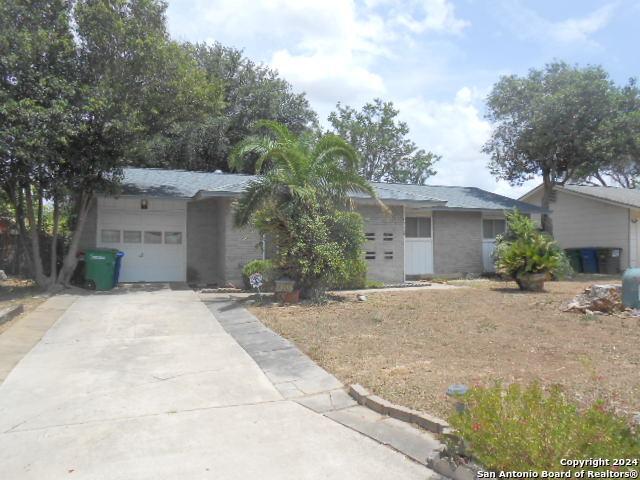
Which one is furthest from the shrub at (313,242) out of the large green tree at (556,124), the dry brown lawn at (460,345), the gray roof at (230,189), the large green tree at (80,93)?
the large green tree at (556,124)

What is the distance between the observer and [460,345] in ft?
23.9

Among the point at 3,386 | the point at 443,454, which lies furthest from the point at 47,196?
the point at 443,454

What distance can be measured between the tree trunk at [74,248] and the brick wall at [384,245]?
7.98 metres

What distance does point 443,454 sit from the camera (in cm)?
368

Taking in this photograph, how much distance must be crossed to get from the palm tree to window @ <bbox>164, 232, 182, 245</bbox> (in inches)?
206

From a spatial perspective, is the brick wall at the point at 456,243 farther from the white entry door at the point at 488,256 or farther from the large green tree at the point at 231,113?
the large green tree at the point at 231,113

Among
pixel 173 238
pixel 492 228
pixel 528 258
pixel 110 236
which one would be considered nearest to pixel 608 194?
pixel 492 228

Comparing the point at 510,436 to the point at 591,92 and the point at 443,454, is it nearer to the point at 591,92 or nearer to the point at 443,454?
the point at 443,454

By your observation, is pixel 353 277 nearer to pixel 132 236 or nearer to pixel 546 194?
pixel 132 236

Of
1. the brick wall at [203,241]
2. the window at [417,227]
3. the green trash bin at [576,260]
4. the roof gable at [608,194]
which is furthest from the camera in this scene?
the green trash bin at [576,260]

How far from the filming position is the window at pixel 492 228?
2008 centimetres

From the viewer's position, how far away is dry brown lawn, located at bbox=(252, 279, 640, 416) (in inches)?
210

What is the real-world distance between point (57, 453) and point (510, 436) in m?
3.34

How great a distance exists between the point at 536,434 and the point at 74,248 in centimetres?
1373
